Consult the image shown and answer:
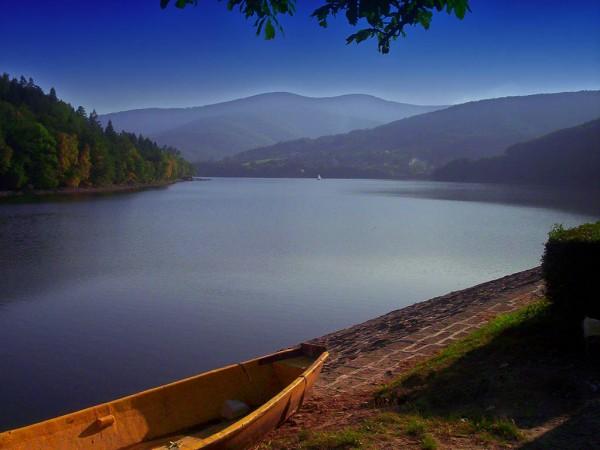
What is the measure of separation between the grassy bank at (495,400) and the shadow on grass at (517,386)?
0.04ft

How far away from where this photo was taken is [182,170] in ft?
649

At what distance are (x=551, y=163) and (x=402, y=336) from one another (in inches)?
6361

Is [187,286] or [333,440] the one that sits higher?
[333,440]

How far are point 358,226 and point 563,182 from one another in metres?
117

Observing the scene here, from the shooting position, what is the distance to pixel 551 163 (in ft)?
519

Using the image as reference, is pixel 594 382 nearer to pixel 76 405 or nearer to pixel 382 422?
pixel 382 422

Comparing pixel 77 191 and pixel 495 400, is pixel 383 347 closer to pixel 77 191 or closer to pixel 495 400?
pixel 495 400

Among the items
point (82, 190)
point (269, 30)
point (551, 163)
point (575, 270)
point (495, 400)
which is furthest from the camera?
point (551, 163)

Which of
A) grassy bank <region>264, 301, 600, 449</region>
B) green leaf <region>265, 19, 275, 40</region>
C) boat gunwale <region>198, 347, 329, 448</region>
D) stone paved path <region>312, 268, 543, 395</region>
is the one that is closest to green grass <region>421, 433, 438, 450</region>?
grassy bank <region>264, 301, 600, 449</region>

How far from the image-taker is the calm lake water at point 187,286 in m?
13.9

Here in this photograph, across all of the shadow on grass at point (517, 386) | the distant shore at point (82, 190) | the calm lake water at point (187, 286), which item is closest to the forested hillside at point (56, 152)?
the distant shore at point (82, 190)

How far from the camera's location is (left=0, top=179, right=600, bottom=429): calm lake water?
13852 millimetres

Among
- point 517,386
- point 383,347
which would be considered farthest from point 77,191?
point 517,386

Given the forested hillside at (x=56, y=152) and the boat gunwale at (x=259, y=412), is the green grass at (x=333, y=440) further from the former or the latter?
the forested hillside at (x=56, y=152)
